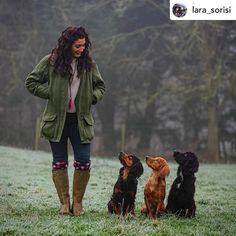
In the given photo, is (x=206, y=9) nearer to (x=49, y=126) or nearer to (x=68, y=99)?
(x=68, y=99)

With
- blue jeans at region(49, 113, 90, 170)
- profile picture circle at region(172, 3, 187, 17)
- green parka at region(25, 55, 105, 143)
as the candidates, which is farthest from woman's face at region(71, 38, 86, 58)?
profile picture circle at region(172, 3, 187, 17)

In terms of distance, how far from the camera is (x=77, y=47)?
4734 millimetres

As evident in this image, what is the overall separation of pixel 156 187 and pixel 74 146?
0.83 m

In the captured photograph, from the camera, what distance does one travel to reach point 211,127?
759 inches

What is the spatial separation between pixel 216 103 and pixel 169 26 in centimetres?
337

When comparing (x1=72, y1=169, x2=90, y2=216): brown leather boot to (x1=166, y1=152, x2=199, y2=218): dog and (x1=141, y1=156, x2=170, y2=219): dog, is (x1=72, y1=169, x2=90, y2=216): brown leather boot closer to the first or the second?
(x1=141, y1=156, x2=170, y2=219): dog

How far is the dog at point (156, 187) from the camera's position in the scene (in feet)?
15.5

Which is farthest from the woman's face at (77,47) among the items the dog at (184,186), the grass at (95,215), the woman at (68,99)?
the grass at (95,215)

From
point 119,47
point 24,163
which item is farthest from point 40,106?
point 24,163

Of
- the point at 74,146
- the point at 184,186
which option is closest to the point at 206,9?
the point at 184,186

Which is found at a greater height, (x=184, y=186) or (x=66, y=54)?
(x=66, y=54)

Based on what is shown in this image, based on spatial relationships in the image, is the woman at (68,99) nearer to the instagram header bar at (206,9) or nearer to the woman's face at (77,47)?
the woman's face at (77,47)

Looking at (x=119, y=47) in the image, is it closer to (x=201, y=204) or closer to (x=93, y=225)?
(x=201, y=204)

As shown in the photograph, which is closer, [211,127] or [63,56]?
[63,56]
